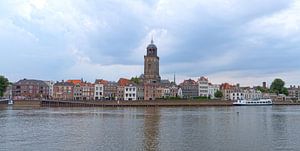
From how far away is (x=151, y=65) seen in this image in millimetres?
189750

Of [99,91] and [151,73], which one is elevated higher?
[151,73]

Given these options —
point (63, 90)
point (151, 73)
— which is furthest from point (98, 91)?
point (151, 73)

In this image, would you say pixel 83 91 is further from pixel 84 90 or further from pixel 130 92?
pixel 130 92

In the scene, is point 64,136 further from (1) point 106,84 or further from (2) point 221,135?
(1) point 106,84

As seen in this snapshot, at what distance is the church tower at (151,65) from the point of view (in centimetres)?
18988

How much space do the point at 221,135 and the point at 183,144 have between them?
7.96 m

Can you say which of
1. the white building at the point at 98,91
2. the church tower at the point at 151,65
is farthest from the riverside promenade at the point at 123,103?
the church tower at the point at 151,65

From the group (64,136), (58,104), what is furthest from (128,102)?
(64,136)

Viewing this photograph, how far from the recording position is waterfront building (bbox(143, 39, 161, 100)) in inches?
7352

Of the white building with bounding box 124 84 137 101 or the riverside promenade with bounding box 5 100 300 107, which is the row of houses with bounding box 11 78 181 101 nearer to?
the white building with bounding box 124 84 137 101

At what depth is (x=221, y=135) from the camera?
40844 mm

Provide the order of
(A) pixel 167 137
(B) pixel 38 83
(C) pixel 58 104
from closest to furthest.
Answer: (A) pixel 167 137 < (C) pixel 58 104 < (B) pixel 38 83

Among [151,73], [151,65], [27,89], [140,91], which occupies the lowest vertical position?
[140,91]

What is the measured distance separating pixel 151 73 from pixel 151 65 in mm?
4151
